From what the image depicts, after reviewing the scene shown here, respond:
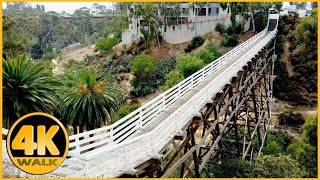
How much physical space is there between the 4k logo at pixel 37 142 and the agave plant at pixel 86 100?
784 cm

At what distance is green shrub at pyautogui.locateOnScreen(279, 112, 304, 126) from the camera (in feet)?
103

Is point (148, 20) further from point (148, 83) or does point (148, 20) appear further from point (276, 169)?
point (276, 169)

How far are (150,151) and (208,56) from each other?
2689 centimetres

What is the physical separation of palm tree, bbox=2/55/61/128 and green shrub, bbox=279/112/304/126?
76.3ft

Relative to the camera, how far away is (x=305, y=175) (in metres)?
18.1

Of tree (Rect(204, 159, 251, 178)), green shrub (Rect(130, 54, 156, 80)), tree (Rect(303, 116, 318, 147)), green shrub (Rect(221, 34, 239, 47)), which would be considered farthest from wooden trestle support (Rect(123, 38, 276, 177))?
green shrub (Rect(221, 34, 239, 47))

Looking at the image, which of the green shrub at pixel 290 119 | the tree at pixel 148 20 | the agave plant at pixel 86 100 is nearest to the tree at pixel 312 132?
the green shrub at pixel 290 119

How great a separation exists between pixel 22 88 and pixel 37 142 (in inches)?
200

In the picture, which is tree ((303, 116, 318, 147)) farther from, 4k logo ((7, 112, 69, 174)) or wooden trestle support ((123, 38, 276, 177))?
4k logo ((7, 112, 69, 174))

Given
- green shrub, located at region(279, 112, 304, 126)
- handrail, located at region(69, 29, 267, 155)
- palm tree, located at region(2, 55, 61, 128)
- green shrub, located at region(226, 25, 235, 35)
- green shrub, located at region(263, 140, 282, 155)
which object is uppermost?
palm tree, located at region(2, 55, 61, 128)

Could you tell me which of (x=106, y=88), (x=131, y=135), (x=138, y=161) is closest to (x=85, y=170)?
(x=138, y=161)

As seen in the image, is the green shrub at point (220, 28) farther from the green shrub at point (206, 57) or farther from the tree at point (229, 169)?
the tree at point (229, 169)

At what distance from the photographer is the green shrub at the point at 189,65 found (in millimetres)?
33062

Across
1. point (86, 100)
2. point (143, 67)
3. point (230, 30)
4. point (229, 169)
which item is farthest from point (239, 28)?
point (86, 100)
